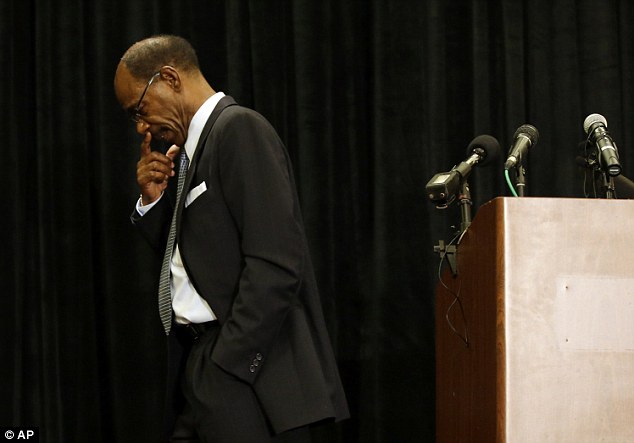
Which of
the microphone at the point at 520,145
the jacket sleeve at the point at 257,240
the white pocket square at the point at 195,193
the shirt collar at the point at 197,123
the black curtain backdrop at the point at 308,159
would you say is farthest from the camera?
the black curtain backdrop at the point at 308,159

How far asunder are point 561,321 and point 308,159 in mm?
1738

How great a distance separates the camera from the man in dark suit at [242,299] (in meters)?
1.81

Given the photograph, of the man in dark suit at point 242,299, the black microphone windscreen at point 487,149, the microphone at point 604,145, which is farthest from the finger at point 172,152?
the microphone at point 604,145

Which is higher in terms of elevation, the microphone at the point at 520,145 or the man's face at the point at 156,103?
the man's face at the point at 156,103

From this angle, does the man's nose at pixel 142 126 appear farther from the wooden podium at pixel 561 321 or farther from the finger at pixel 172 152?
the wooden podium at pixel 561 321

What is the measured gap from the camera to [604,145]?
7.22ft

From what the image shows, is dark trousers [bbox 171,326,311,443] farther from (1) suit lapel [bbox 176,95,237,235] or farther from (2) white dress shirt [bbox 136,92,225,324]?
(1) suit lapel [bbox 176,95,237,235]

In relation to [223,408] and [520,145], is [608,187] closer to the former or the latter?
[520,145]

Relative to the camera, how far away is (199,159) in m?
1.97

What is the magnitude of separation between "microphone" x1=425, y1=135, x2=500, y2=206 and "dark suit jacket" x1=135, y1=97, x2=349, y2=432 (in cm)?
45

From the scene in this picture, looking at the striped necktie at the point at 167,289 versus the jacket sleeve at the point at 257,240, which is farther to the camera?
the striped necktie at the point at 167,289

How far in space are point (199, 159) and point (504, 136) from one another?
1937 mm

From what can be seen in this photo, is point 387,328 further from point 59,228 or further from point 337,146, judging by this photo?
point 59,228

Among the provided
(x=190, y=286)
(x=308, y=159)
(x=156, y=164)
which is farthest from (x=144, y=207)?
(x=308, y=159)
